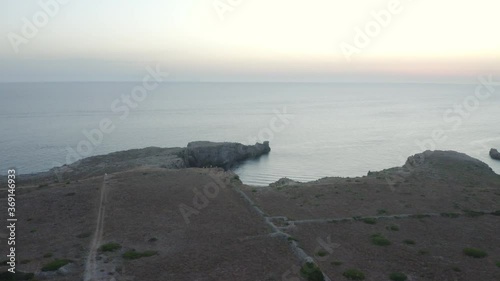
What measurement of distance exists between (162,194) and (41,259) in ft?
62.9

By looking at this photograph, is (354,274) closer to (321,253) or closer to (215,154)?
(321,253)

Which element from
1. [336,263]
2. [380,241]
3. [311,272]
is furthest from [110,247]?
[380,241]

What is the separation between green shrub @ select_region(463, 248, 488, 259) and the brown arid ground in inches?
12.2

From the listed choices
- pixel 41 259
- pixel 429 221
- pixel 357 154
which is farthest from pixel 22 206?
pixel 357 154

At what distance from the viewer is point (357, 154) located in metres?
125

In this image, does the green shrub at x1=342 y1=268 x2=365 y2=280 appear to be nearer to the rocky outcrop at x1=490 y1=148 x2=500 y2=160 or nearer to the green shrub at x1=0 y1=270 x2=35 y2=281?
the green shrub at x1=0 y1=270 x2=35 y2=281

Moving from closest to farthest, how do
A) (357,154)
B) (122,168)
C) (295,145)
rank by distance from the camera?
(122,168)
(357,154)
(295,145)

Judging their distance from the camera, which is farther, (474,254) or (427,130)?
(427,130)

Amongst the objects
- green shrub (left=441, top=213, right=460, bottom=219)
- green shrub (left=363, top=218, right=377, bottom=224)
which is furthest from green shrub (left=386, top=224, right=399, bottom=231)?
green shrub (left=441, top=213, right=460, bottom=219)

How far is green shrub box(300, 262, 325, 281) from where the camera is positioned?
24.5 meters

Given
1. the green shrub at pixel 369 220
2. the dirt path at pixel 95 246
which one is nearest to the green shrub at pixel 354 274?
the green shrub at pixel 369 220

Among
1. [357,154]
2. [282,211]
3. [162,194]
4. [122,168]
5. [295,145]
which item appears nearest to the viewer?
[282,211]

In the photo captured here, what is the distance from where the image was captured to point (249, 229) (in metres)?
34.5

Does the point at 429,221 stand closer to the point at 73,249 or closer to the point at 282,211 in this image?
the point at 282,211
